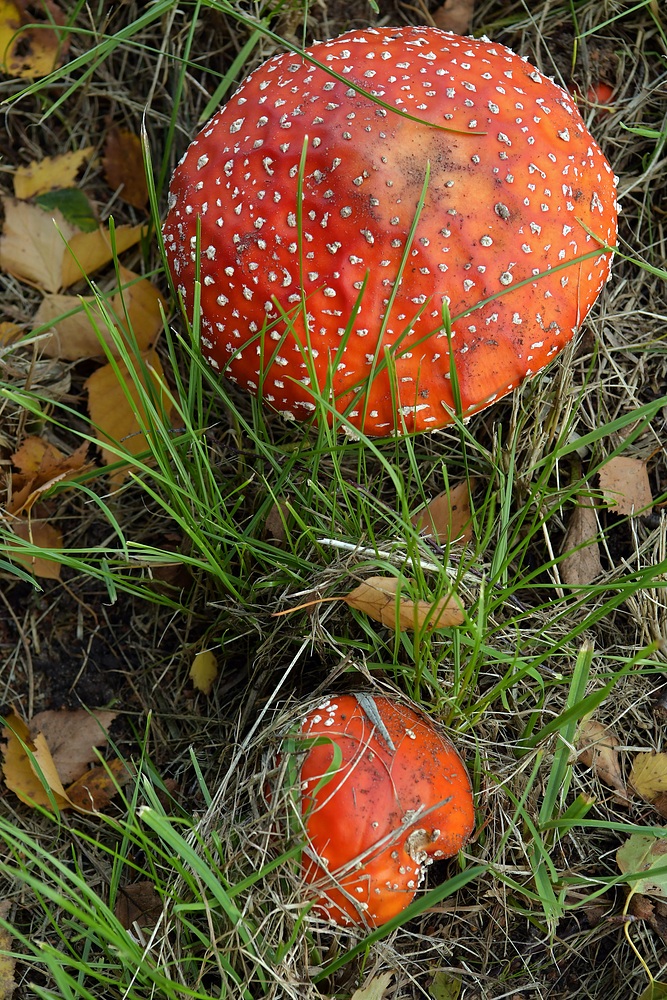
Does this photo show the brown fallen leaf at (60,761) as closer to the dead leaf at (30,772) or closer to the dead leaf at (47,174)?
the dead leaf at (30,772)

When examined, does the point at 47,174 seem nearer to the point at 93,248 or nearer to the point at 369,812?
the point at 93,248

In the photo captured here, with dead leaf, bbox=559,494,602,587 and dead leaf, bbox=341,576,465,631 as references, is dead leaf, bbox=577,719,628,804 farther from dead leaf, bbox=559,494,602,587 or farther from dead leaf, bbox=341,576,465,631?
dead leaf, bbox=341,576,465,631

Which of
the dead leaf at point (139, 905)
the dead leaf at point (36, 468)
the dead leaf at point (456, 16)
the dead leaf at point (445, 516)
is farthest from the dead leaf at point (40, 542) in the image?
the dead leaf at point (456, 16)

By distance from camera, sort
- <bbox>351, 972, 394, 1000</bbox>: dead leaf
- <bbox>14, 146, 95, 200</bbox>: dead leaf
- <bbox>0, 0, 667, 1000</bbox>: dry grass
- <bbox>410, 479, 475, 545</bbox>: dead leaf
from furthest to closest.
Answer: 1. <bbox>14, 146, 95, 200</bbox>: dead leaf
2. <bbox>410, 479, 475, 545</bbox>: dead leaf
3. <bbox>0, 0, 667, 1000</bbox>: dry grass
4. <bbox>351, 972, 394, 1000</bbox>: dead leaf

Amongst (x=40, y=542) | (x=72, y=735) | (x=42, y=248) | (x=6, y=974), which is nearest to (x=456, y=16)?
(x=42, y=248)

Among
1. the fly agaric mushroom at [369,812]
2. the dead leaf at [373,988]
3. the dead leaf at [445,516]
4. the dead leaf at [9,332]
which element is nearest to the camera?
the fly agaric mushroom at [369,812]

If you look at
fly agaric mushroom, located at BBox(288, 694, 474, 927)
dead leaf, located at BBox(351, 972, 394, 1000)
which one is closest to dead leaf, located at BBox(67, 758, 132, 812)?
fly agaric mushroom, located at BBox(288, 694, 474, 927)
